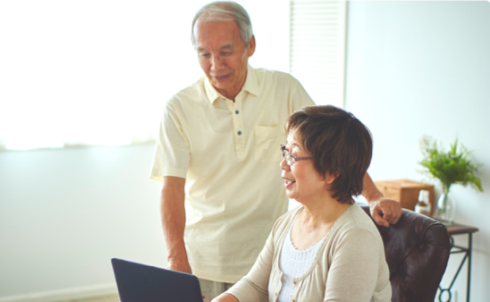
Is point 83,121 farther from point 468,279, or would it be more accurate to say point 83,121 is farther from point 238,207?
point 468,279

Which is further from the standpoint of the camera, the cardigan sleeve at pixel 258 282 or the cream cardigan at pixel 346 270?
the cardigan sleeve at pixel 258 282

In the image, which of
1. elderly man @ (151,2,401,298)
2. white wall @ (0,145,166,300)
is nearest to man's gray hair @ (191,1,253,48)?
elderly man @ (151,2,401,298)

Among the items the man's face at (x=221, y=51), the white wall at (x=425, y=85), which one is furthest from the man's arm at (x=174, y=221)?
the white wall at (x=425, y=85)

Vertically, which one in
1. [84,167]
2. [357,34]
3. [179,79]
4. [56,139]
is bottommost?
[84,167]

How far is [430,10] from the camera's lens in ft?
9.66

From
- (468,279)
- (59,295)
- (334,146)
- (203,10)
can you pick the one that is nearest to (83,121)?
(59,295)

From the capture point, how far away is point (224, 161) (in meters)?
1.77

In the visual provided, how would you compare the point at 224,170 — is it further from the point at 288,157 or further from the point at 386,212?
the point at 386,212

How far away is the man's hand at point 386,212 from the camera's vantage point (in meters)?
1.46

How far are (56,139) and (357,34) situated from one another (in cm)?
256

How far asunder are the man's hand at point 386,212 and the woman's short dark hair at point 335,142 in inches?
9.8

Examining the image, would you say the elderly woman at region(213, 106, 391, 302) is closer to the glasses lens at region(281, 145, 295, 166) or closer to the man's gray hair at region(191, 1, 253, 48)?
the glasses lens at region(281, 145, 295, 166)

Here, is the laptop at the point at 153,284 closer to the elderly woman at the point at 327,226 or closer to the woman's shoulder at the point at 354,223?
the elderly woman at the point at 327,226

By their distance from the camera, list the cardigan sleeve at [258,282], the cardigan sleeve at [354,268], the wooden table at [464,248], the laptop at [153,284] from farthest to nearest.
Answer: the wooden table at [464,248]
the cardigan sleeve at [258,282]
the cardigan sleeve at [354,268]
the laptop at [153,284]
